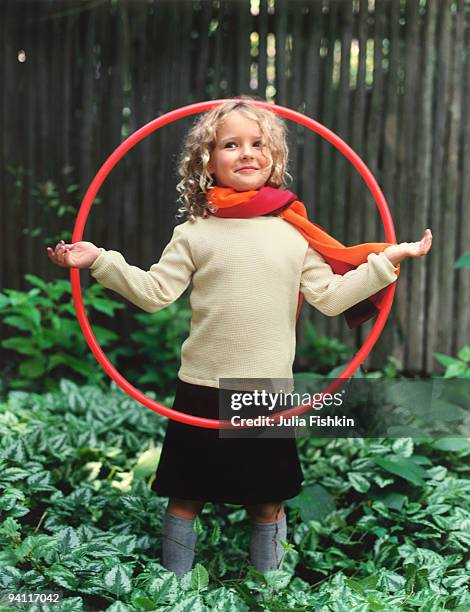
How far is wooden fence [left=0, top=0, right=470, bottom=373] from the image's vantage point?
19.2 ft

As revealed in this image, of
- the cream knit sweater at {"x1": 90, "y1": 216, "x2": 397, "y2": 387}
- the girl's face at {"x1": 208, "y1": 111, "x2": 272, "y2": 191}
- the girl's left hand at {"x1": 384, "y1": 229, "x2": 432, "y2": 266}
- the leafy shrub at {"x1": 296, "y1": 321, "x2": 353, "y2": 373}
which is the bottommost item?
the leafy shrub at {"x1": 296, "y1": 321, "x2": 353, "y2": 373}

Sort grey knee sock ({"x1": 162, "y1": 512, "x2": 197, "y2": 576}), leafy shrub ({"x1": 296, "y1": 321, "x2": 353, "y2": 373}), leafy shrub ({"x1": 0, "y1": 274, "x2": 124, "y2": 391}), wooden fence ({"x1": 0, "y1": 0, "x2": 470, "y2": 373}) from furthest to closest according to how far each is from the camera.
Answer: leafy shrub ({"x1": 296, "y1": 321, "x2": 353, "y2": 373}) → wooden fence ({"x1": 0, "y1": 0, "x2": 470, "y2": 373}) → leafy shrub ({"x1": 0, "y1": 274, "x2": 124, "y2": 391}) → grey knee sock ({"x1": 162, "y1": 512, "x2": 197, "y2": 576})

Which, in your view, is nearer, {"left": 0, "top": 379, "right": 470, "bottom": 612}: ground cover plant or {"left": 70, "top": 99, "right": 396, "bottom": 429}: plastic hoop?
{"left": 0, "top": 379, "right": 470, "bottom": 612}: ground cover plant

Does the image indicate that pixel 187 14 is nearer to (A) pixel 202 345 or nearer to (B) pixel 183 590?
(A) pixel 202 345

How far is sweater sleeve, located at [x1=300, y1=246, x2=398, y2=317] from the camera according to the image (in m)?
3.07

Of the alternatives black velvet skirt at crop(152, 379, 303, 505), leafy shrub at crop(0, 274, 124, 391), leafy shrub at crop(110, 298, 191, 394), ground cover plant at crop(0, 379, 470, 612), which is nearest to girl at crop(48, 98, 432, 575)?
black velvet skirt at crop(152, 379, 303, 505)

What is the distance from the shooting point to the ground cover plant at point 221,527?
296cm

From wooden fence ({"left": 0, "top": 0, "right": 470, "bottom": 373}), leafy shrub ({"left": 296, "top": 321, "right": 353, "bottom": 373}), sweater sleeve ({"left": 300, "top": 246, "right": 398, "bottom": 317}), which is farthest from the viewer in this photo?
leafy shrub ({"left": 296, "top": 321, "right": 353, "bottom": 373})

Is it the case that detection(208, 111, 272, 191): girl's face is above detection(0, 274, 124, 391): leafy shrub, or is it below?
above

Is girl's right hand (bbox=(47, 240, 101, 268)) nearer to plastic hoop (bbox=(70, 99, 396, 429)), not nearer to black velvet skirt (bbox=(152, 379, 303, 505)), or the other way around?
plastic hoop (bbox=(70, 99, 396, 429))

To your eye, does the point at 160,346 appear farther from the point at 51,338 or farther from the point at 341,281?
the point at 341,281

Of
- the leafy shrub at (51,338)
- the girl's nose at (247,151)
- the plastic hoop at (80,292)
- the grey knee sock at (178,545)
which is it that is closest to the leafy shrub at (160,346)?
the leafy shrub at (51,338)

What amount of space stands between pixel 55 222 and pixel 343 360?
2.37 meters

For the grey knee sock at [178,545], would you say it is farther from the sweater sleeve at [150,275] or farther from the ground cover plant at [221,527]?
the sweater sleeve at [150,275]
